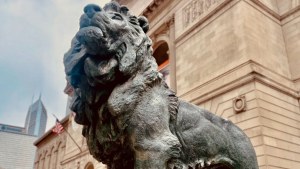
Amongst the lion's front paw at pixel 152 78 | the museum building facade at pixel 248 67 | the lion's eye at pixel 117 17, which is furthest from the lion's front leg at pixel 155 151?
the museum building facade at pixel 248 67

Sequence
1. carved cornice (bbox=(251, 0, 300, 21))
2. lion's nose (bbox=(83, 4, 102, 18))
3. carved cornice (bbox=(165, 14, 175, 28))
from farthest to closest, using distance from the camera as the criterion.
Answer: carved cornice (bbox=(165, 14, 175, 28)), carved cornice (bbox=(251, 0, 300, 21)), lion's nose (bbox=(83, 4, 102, 18))

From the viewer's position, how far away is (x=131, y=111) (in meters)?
2.18

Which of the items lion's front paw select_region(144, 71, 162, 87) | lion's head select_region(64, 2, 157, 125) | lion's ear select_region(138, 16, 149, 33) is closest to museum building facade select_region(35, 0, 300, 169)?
lion's ear select_region(138, 16, 149, 33)

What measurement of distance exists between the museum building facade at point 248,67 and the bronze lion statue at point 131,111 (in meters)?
7.63

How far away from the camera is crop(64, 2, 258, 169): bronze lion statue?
2.15 meters

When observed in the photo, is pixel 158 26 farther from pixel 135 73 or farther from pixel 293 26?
pixel 135 73

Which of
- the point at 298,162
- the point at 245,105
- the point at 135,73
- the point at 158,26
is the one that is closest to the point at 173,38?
the point at 158,26

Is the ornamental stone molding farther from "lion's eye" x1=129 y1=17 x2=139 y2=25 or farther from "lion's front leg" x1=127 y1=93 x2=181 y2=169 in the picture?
"lion's front leg" x1=127 y1=93 x2=181 y2=169

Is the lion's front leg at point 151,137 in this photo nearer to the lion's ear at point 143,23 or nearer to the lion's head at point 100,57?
the lion's head at point 100,57

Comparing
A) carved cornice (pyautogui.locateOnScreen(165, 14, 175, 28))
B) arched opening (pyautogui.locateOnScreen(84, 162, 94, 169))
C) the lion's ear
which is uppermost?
carved cornice (pyautogui.locateOnScreen(165, 14, 175, 28))

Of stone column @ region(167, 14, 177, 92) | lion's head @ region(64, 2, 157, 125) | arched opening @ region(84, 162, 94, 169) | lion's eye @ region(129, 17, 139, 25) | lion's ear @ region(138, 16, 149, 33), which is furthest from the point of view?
arched opening @ region(84, 162, 94, 169)

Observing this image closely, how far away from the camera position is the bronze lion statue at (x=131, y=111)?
215cm

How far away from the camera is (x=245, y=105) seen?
1016 cm

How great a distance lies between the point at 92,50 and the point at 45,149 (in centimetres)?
3530
